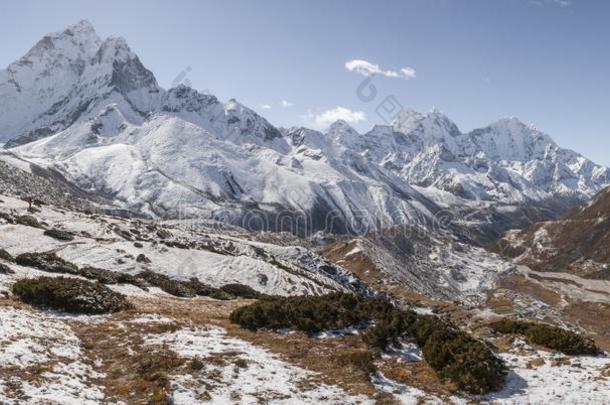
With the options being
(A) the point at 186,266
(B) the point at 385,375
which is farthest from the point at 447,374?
(A) the point at 186,266

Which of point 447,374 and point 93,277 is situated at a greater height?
point 447,374

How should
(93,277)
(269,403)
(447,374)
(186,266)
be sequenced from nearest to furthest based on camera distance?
(269,403) < (447,374) < (93,277) < (186,266)

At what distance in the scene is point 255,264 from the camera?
72.4m

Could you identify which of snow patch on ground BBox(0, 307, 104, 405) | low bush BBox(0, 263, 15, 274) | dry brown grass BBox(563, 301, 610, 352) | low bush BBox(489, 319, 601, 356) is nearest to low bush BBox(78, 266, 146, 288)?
low bush BBox(0, 263, 15, 274)

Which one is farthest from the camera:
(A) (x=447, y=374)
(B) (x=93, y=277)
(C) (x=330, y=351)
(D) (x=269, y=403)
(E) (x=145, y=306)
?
(B) (x=93, y=277)

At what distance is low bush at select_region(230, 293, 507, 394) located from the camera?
67.3 feet

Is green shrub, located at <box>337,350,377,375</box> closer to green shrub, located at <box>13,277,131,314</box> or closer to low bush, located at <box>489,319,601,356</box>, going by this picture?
low bush, located at <box>489,319,601,356</box>

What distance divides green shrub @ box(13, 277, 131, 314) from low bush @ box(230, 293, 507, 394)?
7.27m

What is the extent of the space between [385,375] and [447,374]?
8.13ft

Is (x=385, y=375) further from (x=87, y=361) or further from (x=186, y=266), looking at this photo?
(x=186, y=266)

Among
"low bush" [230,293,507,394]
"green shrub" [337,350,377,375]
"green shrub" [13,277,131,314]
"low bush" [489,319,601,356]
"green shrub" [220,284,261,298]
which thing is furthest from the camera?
"green shrub" [220,284,261,298]

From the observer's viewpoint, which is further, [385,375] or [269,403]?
[385,375]

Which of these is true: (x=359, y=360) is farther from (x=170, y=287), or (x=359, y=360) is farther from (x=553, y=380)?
(x=170, y=287)

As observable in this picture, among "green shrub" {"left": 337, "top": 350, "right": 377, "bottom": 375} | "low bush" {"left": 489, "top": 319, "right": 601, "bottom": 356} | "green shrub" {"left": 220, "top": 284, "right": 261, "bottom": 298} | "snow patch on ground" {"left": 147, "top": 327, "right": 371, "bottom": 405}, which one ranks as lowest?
"green shrub" {"left": 220, "top": 284, "right": 261, "bottom": 298}
